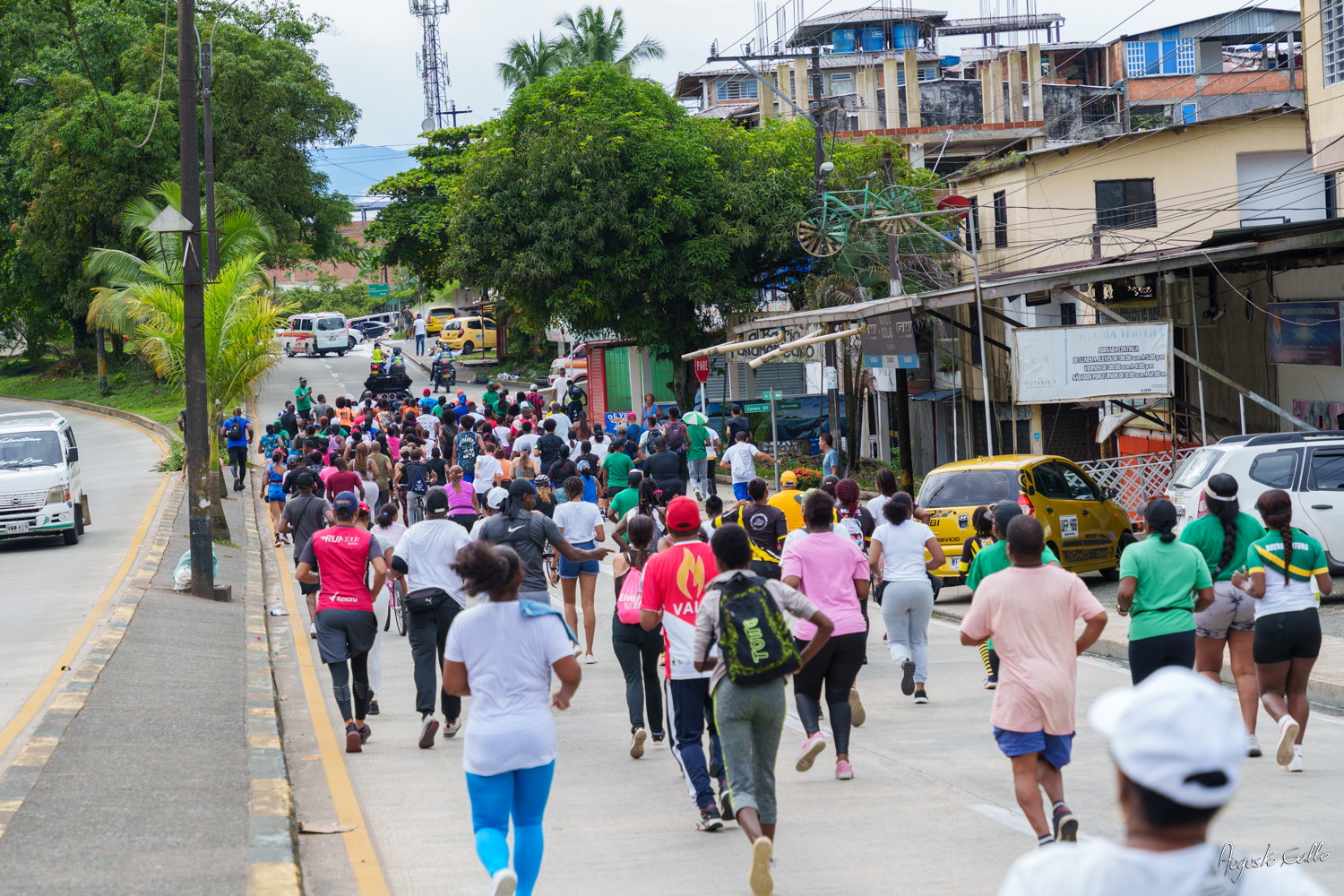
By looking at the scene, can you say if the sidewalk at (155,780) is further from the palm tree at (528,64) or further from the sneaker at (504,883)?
the palm tree at (528,64)

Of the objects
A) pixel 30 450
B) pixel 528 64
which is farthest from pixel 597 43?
pixel 30 450

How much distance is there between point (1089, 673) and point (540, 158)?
963 inches

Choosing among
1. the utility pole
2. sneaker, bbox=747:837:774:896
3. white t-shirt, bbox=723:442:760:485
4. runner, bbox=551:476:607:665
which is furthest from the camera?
white t-shirt, bbox=723:442:760:485

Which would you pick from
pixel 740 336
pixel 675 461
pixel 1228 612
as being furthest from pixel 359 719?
pixel 740 336

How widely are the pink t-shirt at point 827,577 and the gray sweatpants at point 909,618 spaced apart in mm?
2038

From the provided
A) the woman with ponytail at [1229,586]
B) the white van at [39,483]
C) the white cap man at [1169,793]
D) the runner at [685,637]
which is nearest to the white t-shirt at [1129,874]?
the white cap man at [1169,793]

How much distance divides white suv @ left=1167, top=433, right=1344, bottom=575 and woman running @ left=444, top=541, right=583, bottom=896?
10.8 m

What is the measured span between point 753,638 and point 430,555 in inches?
155

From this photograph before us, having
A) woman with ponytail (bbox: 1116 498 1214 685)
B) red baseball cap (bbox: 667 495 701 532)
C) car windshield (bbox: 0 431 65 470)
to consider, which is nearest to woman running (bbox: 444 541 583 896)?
red baseball cap (bbox: 667 495 701 532)

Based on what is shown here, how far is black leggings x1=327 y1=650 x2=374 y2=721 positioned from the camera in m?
9.06

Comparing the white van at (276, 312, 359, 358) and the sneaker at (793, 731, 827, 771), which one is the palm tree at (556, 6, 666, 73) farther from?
the sneaker at (793, 731, 827, 771)

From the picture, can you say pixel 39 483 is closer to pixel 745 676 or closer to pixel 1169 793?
pixel 745 676

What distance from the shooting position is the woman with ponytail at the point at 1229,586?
7.92 meters

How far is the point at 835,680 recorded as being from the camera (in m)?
7.90
